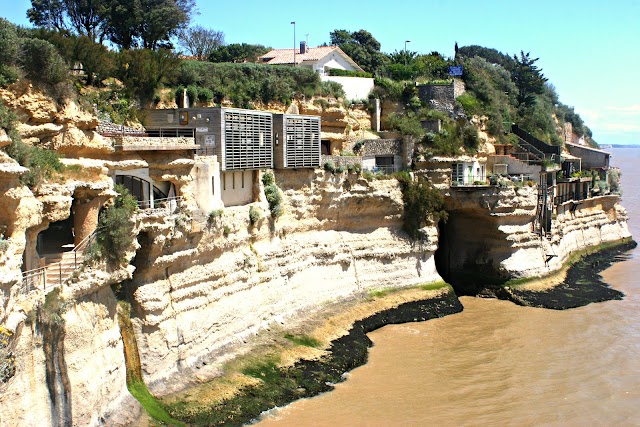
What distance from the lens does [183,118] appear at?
97.4 ft

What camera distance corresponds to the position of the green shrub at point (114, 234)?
871 inches

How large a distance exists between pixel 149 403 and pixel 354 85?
2791 centimetres

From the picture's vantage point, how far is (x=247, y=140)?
30.9m

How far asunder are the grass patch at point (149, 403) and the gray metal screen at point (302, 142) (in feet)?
42.9

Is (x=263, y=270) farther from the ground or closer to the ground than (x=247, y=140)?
closer to the ground

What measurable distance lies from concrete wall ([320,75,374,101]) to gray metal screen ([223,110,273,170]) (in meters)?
13.6

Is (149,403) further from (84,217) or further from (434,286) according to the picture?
(434,286)

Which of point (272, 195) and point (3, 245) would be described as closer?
point (3, 245)

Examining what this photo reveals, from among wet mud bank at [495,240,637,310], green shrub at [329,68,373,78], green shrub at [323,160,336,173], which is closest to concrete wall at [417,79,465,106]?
green shrub at [329,68,373,78]

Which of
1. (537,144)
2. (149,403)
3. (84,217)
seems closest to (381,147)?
(537,144)

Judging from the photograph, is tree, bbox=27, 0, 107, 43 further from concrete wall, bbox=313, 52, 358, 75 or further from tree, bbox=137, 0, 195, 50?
concrete wall, bbox=313, 52, 358, 75

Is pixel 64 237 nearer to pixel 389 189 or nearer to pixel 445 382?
pixel 445 382

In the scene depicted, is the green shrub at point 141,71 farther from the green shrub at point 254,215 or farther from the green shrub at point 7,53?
the green shrub at point 7,53

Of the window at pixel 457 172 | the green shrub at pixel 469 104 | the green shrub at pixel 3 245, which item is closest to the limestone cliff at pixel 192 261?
the green shrub at pixel 3 245
